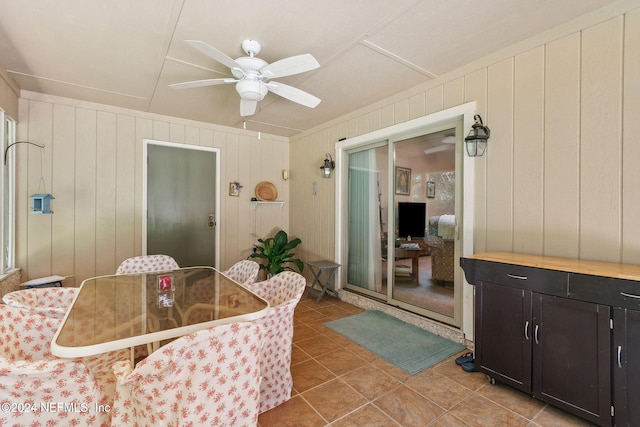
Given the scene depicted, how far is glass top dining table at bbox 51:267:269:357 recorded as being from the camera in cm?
133

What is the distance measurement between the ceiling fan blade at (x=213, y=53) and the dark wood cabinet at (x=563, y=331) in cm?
230

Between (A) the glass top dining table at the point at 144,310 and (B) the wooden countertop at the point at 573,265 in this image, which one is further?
(B) the wooden countertop at the point at 573,265

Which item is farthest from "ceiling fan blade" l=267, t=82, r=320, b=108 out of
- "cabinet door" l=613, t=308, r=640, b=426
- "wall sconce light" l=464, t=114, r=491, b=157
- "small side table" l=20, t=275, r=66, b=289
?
"small side table" l=20, t=275, r=66, b=289

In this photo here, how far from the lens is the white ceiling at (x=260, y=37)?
77.9 inches

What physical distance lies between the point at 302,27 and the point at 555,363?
2852 mm

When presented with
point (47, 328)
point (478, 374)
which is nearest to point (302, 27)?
point (47, 328)

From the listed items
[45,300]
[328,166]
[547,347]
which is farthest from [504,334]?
[45,300]

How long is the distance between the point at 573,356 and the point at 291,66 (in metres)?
2.61

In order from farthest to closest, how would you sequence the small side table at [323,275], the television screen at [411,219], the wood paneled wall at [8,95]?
the small side table at [323,275]
the television screen at [411,219]
the wood paneled wall at [8,95]

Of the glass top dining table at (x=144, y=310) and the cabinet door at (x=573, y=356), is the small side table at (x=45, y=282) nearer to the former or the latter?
the glass top dining table at (x=144, y=310)

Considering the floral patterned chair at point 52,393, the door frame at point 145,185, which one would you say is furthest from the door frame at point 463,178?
the floral patterned chair at point 52,393

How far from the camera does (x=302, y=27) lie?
7.11ft

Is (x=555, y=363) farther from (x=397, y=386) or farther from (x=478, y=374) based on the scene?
(x=397, y=386)

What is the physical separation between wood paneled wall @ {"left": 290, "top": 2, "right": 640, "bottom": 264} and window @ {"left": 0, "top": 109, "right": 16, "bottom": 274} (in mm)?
4590
